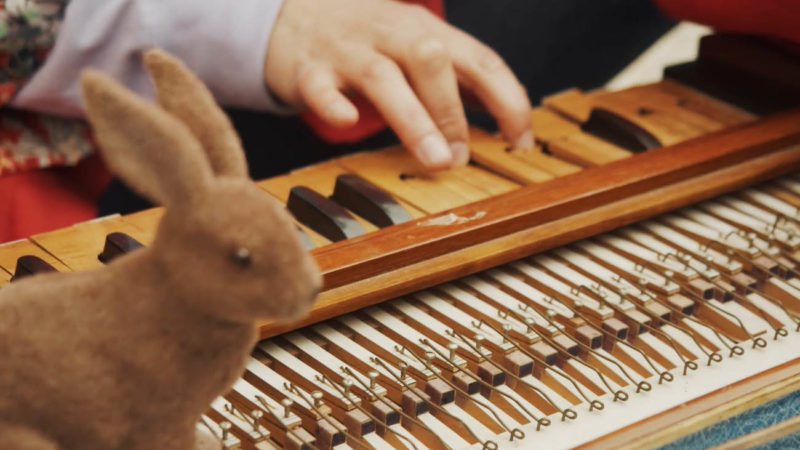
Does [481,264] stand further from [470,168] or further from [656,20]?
[656,20]

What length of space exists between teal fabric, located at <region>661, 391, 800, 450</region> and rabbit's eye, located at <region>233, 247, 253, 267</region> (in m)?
0.42

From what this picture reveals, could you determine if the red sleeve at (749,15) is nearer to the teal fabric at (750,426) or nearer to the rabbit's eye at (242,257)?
the teal fabric at (750,426)

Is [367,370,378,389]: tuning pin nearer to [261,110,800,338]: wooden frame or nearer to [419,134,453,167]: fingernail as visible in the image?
[261,110,800,338]: wooden frame

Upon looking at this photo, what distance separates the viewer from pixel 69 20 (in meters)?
1.41

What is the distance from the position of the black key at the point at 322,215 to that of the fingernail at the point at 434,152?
151 millimetres

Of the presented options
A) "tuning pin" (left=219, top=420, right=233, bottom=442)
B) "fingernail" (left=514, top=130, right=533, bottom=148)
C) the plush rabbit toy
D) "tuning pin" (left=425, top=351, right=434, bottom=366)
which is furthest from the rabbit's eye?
"fingernail" (left=514, top=130, right=533, bottom=148)

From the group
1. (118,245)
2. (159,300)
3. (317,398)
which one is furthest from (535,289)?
(159,300)

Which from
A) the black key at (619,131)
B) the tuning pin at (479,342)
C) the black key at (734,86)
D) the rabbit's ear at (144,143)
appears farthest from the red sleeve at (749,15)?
the rabbit's ear at (144,143)

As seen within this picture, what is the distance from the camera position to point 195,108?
0.62m

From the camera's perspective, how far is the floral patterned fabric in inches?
54.7

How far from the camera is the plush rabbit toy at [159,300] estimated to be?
0.59 metres

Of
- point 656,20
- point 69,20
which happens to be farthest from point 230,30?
point 656,20

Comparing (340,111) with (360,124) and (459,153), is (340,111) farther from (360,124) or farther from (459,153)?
(360,124)

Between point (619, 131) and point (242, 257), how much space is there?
876 millimetres
